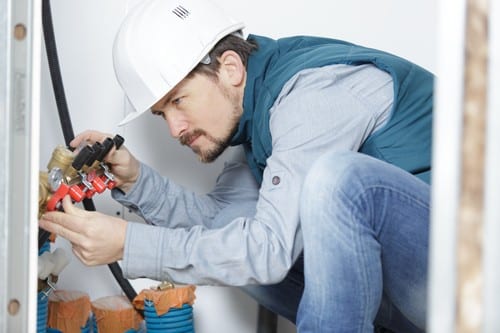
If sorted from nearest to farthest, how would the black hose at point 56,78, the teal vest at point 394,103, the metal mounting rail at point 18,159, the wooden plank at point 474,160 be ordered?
1. the wooden plank at point 474,160
2. the metal mounting rail at point 18,159
3. the teal vest at point 394,103
4. the black hose at point 56,78

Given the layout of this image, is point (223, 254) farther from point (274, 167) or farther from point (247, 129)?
point (247, 129)

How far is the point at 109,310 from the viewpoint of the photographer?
1897 mm

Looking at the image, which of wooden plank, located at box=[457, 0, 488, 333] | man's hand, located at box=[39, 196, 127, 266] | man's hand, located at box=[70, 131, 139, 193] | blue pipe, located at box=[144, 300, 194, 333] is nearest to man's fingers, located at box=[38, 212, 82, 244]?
man's hand, located at box=[39, 196, 127, 266]

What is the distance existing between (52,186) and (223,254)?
293mm

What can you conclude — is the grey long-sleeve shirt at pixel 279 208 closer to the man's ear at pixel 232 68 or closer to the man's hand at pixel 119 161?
the man's ear at pixel 232 68

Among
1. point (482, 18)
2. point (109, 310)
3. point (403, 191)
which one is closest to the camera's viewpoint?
point (482, 18)

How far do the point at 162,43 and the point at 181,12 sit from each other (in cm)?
7

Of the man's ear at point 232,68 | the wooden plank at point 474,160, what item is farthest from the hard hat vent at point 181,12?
the wooden plank at point 474,160

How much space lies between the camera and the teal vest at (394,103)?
56.9 inches

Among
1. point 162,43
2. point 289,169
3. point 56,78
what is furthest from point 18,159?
point 56,78

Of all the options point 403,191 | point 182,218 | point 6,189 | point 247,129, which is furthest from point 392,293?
point 6,189

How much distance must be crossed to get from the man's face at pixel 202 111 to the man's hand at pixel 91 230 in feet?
1.11

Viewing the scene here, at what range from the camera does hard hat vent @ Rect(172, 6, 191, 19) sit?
1.58m

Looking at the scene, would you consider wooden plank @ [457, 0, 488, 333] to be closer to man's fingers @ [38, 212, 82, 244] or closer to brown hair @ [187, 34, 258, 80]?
man's fingers @ [38, 212, 82, 244]
